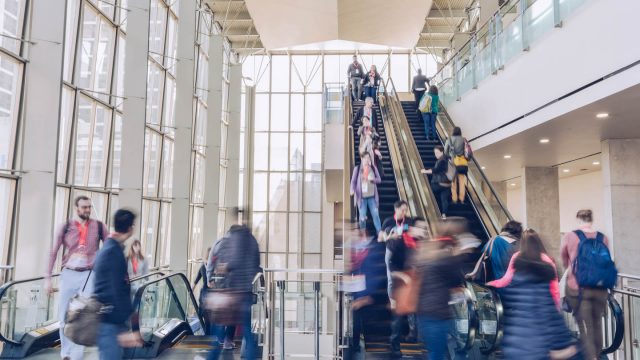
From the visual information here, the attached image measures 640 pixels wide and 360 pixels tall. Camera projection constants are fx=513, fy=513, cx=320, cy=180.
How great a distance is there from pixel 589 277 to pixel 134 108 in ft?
33.0

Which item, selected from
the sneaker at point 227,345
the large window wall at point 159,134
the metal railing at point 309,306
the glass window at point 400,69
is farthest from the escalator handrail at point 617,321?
the glass window at point 400,69

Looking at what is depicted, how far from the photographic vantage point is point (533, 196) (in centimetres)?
1534

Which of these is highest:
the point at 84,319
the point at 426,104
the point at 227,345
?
the point at 426,104

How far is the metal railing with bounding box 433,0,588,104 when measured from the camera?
9688 millimetres

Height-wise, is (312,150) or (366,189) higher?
(312,150)

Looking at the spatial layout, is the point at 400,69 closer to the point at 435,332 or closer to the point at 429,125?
the point at 429,125

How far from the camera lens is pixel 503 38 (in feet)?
39.4

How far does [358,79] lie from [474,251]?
960cm

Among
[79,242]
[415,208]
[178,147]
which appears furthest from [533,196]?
[79,242]

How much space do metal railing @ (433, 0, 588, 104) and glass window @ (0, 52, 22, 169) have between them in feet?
32.9

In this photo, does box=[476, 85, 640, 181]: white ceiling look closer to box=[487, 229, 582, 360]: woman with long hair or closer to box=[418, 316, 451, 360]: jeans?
box=[487, 229, 582, 360]: woman with long hair

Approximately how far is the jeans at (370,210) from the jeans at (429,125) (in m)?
5.44

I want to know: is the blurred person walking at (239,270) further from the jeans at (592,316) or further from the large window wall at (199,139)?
the large window wall at (199,139)

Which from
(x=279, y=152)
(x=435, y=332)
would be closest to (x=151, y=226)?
(x=279, y=152)
